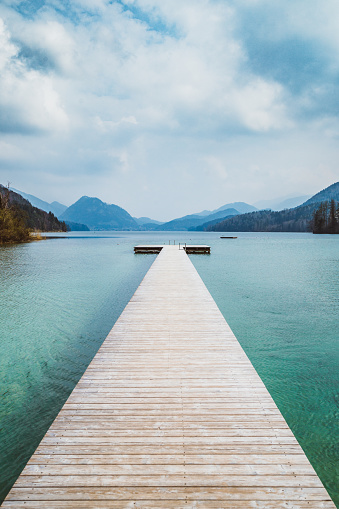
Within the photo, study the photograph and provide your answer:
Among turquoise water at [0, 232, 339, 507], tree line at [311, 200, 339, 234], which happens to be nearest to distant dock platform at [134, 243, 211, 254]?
turquoise water at [0, 232, 339, 507]

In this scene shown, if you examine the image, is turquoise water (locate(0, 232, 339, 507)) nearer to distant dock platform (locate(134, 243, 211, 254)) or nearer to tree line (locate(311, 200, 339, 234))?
distant dock platform (locate(134, 243, 211, 254))

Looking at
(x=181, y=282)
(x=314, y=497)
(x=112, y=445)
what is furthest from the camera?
(x=181, y=282)

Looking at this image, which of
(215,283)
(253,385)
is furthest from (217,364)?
(215,283)

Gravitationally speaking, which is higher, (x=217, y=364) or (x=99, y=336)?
(x=217, y=364)

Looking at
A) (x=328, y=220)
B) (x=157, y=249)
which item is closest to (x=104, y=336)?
(x=157, y=249)

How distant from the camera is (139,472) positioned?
2.86 metres

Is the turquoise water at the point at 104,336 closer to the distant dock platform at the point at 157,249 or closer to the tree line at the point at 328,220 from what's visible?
the distant dock platform at the point at 157,249

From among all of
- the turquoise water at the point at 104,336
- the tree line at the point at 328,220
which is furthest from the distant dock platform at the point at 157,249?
the tree line at the point at 328,220

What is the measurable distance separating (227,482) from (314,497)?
0.79 metres

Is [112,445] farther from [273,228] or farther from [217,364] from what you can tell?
[273,228]

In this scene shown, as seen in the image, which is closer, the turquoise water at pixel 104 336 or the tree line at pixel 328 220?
the turquoise water at pixel 104 336

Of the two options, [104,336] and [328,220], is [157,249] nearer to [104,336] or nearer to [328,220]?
[104,336]

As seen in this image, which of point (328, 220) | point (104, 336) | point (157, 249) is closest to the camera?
point (104, 336)

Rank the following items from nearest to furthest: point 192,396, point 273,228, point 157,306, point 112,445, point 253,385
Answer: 1. point 112,445
2. point 192,396
3. point 253,385
4. point 157,306
5. point 273,228
